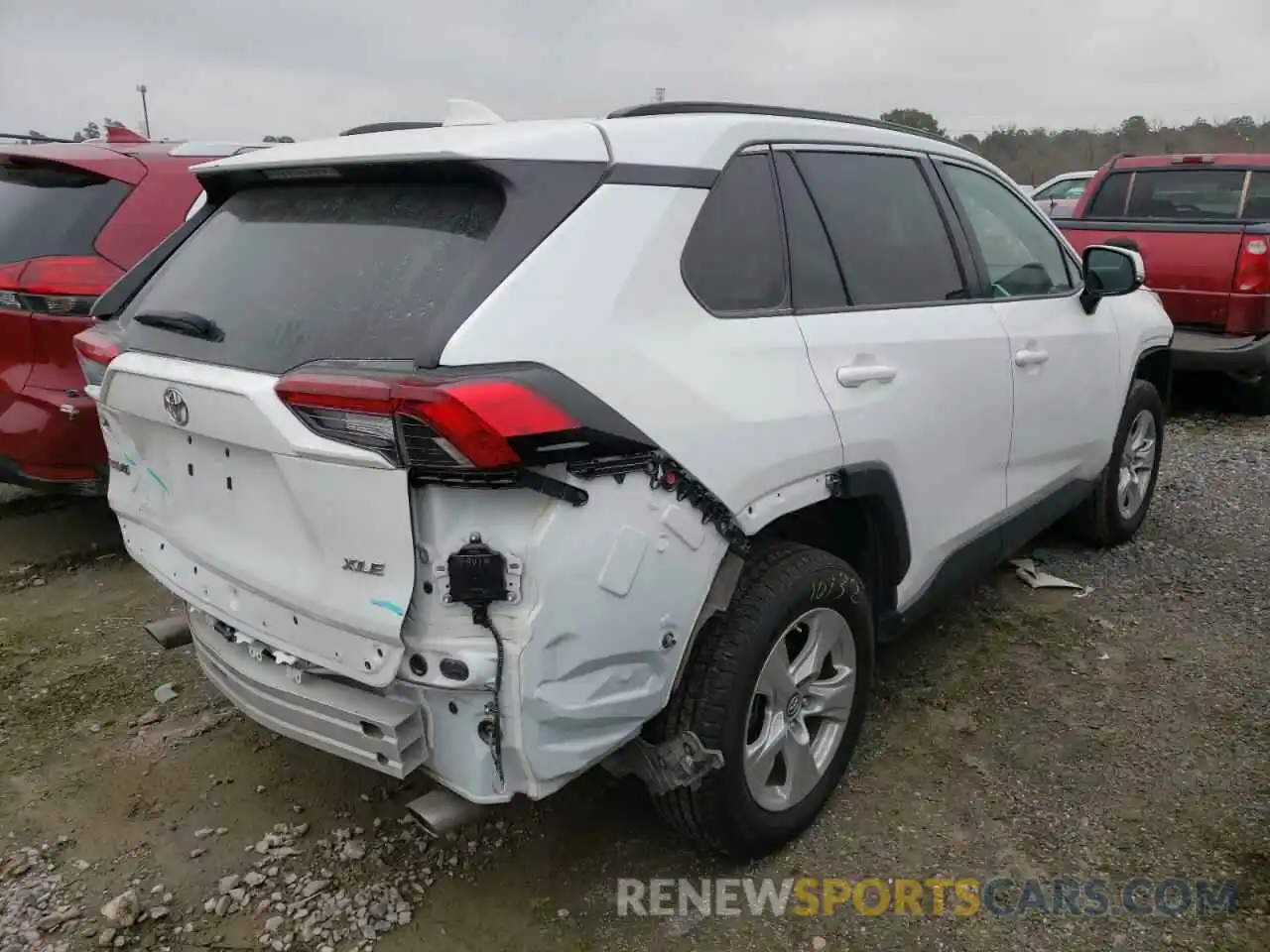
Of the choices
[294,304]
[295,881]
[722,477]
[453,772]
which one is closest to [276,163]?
[294,304]

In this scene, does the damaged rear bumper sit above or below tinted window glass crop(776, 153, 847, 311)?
below

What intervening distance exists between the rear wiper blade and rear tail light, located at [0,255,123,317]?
1894 millimetres

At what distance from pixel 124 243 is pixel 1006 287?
3632 millimetres

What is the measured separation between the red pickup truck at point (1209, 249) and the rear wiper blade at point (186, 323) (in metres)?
6.27

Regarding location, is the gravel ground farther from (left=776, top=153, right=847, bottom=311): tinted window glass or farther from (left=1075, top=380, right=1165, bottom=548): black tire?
(left=776, top=153, right=847, bottom=311): tinted window glass

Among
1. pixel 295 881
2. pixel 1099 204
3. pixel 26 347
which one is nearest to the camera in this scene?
pixel 295 881

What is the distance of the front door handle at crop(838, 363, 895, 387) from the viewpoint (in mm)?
2574

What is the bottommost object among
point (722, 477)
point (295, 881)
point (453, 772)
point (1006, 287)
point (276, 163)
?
point (295, 881)

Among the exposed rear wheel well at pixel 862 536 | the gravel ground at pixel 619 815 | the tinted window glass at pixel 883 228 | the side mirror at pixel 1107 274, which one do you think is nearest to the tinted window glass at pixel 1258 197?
the side mirror at pixel 1107 274

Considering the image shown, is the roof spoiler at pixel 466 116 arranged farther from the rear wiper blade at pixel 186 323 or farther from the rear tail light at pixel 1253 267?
the rear tail light at pixel 1253 267

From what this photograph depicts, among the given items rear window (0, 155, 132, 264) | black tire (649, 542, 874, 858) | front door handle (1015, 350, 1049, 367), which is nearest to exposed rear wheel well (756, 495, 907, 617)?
black tire (649, 542, 874, 858)

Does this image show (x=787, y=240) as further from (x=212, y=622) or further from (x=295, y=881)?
(x=295, y=881)

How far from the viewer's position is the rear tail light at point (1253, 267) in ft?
21.0

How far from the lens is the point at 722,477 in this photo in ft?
7.14
